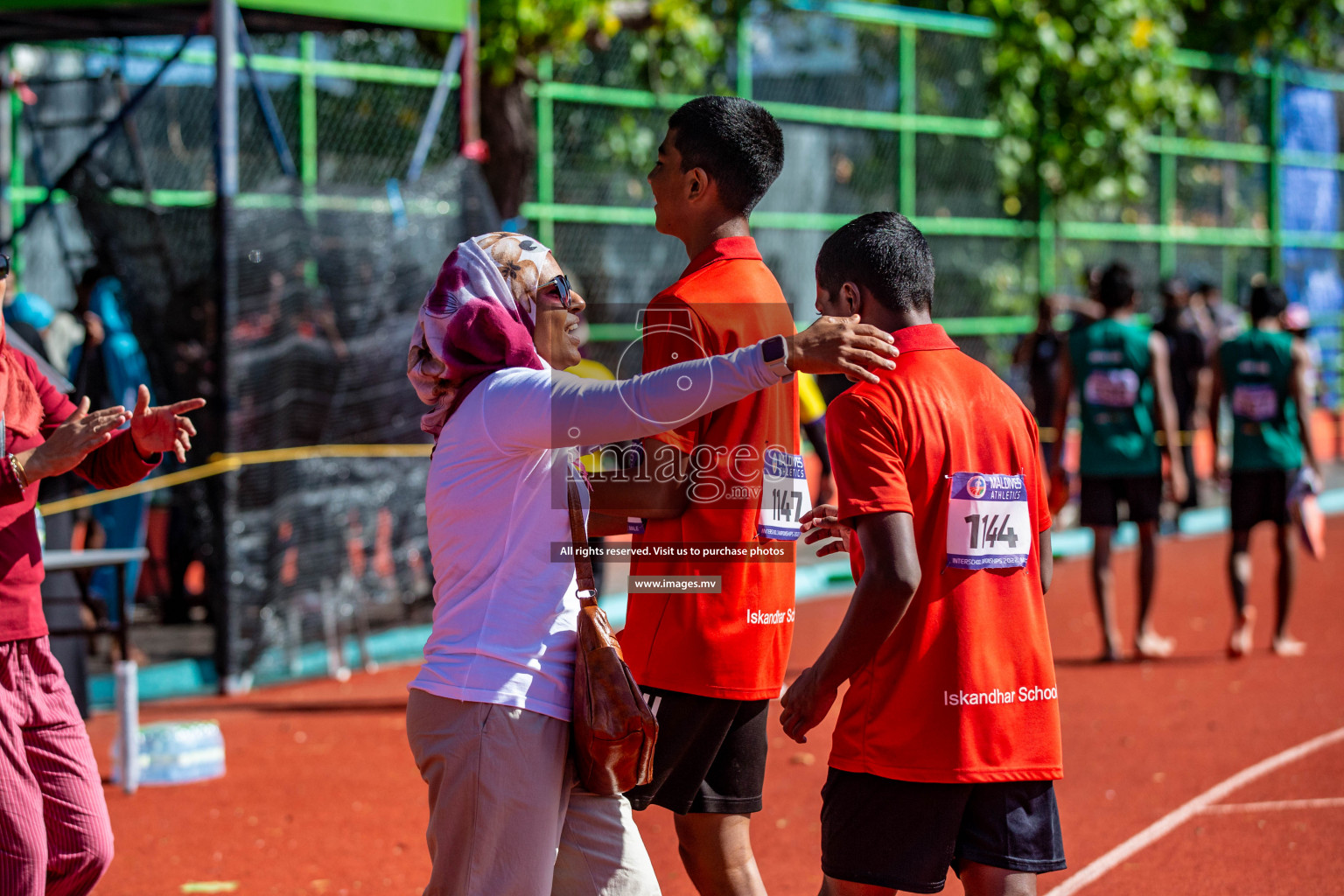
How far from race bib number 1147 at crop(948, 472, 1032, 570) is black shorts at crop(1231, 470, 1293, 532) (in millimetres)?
6232

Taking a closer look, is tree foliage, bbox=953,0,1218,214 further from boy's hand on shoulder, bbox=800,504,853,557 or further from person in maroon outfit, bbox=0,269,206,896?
person in maroon outfit, bbox=0,269,206,896

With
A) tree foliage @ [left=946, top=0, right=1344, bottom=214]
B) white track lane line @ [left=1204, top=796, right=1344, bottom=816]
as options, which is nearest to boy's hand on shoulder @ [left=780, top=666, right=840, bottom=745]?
white track lane line @ [left=1204, top=796, right=1344, bottom=816]

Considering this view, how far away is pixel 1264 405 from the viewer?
8766 mm

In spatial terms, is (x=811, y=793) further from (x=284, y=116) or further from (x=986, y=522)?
(x=284, y=116)

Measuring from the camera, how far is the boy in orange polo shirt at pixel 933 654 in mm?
3045

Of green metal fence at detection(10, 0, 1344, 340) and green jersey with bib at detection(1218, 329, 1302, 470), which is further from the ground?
green metal fence at detection(10, 0, 1344, 340)

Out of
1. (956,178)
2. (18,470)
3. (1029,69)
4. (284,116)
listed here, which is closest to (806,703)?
(18,470)

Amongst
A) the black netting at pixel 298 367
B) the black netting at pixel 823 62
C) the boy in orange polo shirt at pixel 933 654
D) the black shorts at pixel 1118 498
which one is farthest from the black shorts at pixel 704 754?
the black netting at pixel 823 62

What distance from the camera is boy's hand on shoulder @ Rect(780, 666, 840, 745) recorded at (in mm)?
3010

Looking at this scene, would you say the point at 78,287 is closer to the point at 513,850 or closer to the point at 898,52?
the point at 513,850

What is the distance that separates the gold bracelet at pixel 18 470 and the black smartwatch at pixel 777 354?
199 cm

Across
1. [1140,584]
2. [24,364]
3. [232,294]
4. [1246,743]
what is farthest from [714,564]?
[1140,584]

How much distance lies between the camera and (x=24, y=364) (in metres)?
3.93

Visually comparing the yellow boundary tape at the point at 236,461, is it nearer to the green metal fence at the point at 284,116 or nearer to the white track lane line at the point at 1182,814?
the green metal fence at the point at 284,116
